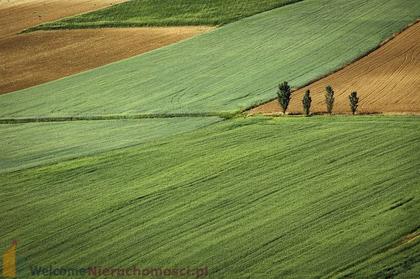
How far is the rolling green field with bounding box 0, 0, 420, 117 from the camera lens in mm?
40188

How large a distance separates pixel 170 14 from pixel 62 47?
33.1 feet

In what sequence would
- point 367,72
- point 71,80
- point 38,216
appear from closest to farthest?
point 38,216, point 367,72, point 71,80

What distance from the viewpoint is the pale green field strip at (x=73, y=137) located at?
1251 inches

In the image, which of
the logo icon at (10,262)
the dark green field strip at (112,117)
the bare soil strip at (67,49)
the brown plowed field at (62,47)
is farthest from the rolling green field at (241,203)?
the brown plowed field at (62,47)

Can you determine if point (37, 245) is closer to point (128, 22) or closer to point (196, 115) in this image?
point (196, 115)

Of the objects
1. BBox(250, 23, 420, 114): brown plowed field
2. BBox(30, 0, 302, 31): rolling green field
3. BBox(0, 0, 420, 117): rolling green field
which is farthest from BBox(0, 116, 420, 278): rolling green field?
BBox(30, 0, 302, 31): rolling green field

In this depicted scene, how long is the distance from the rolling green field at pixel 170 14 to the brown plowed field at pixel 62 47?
4.38 ft

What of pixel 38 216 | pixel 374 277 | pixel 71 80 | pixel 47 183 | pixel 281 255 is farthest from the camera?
pixel 71 80

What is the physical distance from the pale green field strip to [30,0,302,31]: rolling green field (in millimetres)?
22479

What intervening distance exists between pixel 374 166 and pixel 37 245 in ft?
38.5

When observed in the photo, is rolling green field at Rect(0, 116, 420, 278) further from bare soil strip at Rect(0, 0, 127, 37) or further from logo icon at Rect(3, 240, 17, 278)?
bare soil strip at Rect(0, 0, 127, 37)

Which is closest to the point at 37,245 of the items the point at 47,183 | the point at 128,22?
the point at 47,183

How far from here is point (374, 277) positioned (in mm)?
17672

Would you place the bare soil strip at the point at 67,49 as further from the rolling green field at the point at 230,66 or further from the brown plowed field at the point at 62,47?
the rolling green field at the point at 230,66
